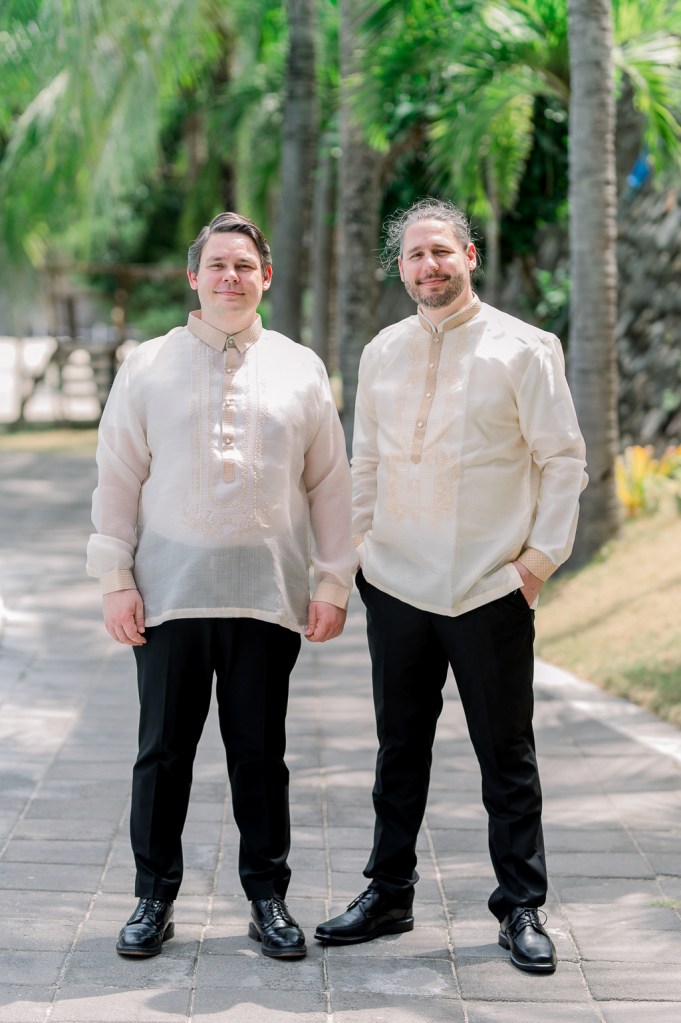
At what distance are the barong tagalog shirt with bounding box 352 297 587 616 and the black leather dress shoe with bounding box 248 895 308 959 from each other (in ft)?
3.02

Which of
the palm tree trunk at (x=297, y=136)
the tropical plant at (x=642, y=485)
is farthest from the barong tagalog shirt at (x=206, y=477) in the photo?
the palm tree trunk at (x=297, y=136)

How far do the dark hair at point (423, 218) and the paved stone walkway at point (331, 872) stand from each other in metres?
1.93

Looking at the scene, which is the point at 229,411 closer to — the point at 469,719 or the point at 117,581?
the point at 117,581

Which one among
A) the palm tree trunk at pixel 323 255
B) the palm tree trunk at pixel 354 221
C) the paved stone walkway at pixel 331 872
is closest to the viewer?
the paved stone walkway at pixel 331 872

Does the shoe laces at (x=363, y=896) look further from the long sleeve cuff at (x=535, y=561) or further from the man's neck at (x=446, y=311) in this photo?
the man's neck at (x=446, y=311)

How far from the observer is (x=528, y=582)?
3.52 meters

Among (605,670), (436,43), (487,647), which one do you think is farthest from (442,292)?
(436,43)

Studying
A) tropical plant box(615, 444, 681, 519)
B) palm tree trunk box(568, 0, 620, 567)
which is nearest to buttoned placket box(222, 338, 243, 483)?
palm tree trunk box(568, 0, 620, 567)

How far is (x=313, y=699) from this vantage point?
660 cm

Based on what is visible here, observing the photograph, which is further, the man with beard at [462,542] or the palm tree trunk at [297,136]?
the palm tree trunk at [297,136]

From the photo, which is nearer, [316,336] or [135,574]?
[135,574]

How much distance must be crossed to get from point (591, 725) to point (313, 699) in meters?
1.39

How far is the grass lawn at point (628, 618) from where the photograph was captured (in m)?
6.63

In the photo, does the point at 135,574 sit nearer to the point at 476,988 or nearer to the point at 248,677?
the point at 248,677
